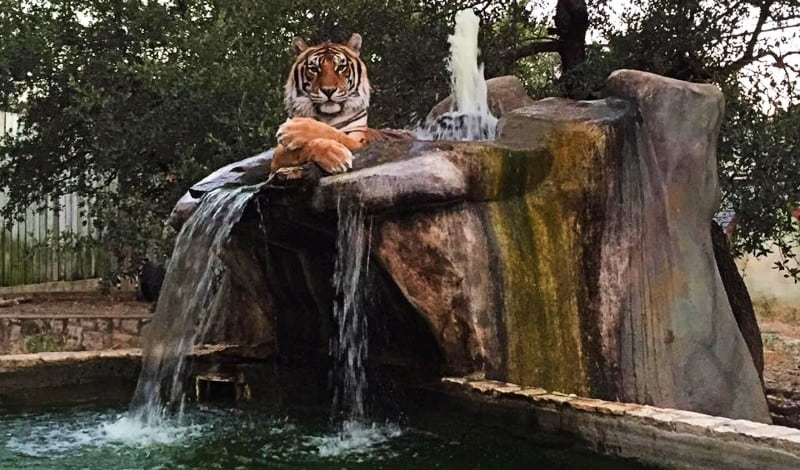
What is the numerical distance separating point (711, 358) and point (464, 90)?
7.94 ft

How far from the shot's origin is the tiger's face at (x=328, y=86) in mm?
5695

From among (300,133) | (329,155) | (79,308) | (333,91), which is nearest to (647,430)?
(329,155)

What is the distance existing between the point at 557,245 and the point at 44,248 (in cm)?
786

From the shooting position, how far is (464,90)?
653 cm

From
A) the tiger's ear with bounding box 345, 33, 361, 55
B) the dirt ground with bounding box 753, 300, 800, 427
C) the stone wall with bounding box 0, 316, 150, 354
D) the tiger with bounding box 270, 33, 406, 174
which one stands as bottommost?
the dirt ground with bounding box 753, 300, 800, 427

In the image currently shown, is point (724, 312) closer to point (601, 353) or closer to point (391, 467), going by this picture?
point (601, 353)

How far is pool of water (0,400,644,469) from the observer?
426 centimetres

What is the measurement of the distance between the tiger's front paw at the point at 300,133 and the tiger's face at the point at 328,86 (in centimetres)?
64

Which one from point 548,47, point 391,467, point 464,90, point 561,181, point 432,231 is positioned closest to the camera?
point 391,467

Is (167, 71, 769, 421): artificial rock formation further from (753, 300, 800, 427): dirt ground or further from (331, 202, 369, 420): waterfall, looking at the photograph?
(753, 300, 800, 427): dirt ground

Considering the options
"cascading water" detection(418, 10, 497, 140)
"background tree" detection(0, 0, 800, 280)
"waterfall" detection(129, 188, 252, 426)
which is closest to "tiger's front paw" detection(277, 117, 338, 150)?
"waterfall" detection(129, 188, 252, 426)

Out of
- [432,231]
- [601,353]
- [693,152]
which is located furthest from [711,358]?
[432,231]

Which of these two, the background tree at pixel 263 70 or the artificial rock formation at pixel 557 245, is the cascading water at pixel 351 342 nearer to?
the artificial rock formation at pixel 557 245

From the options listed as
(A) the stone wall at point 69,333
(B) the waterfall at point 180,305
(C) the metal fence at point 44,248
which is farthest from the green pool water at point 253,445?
(C) the metal fence at point 44,248
